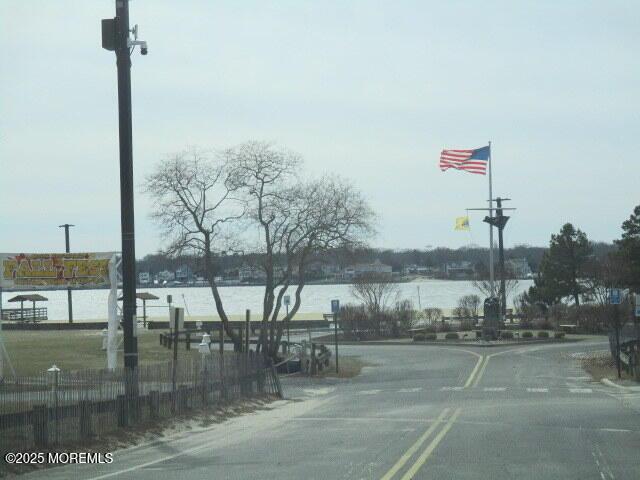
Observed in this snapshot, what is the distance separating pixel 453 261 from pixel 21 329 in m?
99.1

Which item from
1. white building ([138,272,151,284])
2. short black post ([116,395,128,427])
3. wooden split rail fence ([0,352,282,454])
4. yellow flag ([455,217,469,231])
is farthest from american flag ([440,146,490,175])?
white building ([138,272,151,284])

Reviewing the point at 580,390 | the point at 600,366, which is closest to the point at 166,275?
the point at 600,366

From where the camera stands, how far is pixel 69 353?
42.2 metres

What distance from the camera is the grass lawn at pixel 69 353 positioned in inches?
Result: 1400

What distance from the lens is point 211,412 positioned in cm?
2253

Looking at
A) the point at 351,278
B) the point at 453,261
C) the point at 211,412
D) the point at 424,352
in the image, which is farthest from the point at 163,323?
the point at 453,261

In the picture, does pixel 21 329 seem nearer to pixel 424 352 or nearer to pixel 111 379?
pixel 424 352

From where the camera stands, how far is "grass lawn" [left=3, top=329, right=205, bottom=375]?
3556 cm

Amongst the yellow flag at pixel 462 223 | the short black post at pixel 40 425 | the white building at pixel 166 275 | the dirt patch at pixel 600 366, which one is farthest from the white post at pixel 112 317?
the yellow flag at pixel 462 223

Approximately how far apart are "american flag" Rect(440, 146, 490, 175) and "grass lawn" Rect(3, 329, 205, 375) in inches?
689

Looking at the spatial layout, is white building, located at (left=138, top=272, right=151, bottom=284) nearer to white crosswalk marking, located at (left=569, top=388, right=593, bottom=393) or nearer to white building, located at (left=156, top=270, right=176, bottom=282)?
white building, located at (left=156, top=270, right=176, bottom=282)

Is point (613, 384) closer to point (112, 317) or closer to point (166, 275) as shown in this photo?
point (112, 317)

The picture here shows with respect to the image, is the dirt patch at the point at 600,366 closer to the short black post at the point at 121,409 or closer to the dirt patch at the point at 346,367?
the dirt patch at the point at 346,367

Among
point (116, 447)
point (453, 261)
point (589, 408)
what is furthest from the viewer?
point (453, 261)
